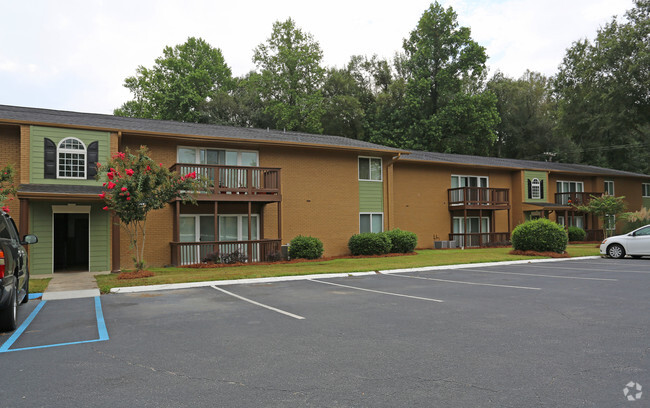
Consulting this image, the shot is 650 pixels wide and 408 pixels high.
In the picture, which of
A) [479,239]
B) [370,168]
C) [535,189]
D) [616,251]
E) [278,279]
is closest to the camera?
[278,279]

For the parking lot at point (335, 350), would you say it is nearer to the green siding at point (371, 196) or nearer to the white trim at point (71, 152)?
the white trim at point (71, 152)

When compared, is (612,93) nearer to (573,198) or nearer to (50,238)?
(573,198)

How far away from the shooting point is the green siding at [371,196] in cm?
2381

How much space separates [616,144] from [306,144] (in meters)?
39.8

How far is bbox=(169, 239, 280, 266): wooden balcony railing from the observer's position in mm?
18266

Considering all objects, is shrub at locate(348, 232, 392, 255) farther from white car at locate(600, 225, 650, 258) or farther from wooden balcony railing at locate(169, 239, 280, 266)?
white car at locate(600, 225, 650, 258)

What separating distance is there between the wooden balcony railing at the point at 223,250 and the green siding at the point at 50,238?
98.6 inches

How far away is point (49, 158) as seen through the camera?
16375 millimetres

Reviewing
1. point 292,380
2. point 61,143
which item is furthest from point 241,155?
point 292,380

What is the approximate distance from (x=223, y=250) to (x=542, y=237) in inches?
578

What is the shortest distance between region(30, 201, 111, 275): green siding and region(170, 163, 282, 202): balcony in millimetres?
3310

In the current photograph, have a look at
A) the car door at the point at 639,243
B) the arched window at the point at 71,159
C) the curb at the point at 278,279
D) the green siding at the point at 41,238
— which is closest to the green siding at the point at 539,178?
the car door at the point at 639,243

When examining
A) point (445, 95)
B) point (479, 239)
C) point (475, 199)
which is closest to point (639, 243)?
point (475, 199)

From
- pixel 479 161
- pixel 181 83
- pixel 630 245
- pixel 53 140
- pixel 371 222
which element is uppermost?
pixel 181 83
